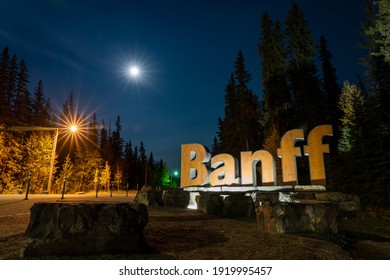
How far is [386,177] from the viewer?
1534cm

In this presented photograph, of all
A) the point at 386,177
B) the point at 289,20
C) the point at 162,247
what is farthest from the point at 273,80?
the point at 162,247

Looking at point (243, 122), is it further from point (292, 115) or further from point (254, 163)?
point (254, 163)

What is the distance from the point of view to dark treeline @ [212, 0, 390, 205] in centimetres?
1658

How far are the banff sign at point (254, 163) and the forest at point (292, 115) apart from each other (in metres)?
6.13

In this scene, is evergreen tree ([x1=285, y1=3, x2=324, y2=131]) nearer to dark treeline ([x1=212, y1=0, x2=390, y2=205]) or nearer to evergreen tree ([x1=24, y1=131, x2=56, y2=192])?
dark treeline ([x1=212, y1=0, x2=390, y2=205])

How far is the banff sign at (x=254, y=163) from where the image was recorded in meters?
12.6

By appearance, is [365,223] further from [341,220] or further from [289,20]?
[289,20]

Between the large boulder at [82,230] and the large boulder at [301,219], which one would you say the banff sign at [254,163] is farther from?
the large boulder at [82,230]

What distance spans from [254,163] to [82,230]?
11.3 m

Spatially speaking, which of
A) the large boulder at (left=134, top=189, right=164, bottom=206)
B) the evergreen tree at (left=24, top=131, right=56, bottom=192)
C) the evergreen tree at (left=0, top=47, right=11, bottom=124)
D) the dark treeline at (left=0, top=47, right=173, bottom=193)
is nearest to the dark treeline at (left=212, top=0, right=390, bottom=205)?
the large boulder at (left=134, top=189, right=164, bottom=206)

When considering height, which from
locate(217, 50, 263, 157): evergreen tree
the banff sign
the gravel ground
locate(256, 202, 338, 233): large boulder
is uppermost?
locate(217, 50, 263, 157): evergreen tree

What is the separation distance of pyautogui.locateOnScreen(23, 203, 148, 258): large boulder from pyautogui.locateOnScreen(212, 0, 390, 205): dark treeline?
11.0 m

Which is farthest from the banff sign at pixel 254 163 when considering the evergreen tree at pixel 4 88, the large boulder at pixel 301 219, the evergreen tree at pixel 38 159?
the evergreen tree at pixel 4 88
